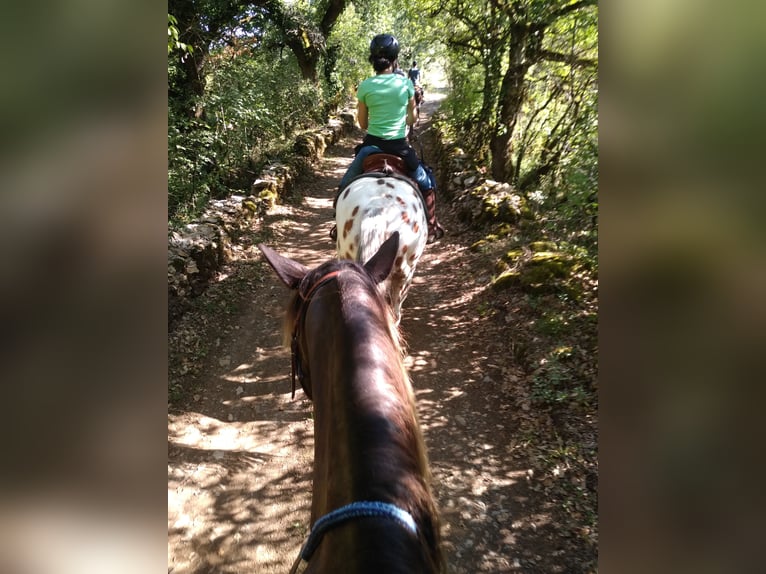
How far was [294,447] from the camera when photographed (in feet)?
13.1

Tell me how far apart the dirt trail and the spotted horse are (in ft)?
3.97

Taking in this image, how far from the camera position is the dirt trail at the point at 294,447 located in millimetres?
3119

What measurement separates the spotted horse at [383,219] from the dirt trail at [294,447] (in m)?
1.21

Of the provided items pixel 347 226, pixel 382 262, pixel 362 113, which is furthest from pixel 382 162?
pixel 382 262

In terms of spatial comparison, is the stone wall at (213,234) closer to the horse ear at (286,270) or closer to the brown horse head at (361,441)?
the horse ear at (286,270)

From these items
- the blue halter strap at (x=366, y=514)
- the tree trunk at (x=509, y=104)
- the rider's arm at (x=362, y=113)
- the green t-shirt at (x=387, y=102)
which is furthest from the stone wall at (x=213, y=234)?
the tree trunk at (x=509, y=104)

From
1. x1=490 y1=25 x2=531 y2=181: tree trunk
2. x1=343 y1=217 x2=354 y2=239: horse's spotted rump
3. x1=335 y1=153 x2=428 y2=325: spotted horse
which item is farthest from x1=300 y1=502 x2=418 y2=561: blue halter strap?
x1=490 y1=25 x2=531 y2=181: tree trunk

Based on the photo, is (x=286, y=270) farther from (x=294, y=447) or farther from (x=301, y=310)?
(x=294, y=447)

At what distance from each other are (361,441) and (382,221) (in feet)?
8.55
